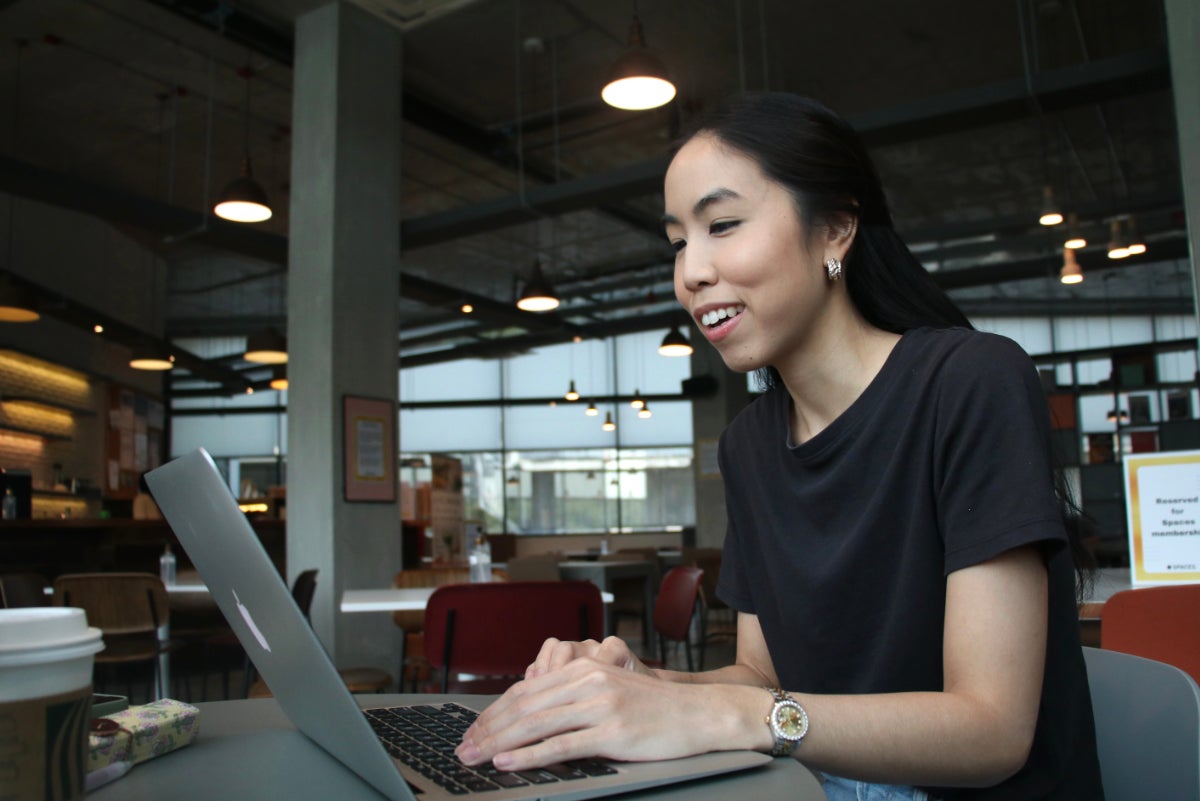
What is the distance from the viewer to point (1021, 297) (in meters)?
15.9

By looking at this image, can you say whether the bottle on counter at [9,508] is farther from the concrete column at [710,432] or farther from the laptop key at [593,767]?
the concrete column at [710,432]

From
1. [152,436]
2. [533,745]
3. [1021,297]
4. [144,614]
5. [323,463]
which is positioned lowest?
[144,614]

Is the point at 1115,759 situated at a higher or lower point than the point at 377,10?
lower

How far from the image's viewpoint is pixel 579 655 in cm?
96

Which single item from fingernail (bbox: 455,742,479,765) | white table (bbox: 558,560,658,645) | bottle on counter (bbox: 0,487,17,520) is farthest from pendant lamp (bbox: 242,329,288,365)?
fingernail (bbox: 455,742,479,765)

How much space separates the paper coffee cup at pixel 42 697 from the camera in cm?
50

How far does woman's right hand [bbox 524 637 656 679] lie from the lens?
94cm

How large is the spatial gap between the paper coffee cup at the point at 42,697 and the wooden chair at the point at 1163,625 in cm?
195

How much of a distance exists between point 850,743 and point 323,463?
553 centimetres

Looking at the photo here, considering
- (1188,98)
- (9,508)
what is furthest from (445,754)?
(9,508)

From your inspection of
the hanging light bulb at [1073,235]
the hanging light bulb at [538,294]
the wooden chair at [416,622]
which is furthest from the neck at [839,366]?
the hanging light bulb at [1073,235]

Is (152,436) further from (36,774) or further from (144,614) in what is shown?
(36,774)

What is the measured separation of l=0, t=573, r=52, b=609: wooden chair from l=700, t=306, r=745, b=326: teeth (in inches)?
190

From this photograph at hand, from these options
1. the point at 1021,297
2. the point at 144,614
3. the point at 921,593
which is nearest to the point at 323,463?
the point at 144,614
